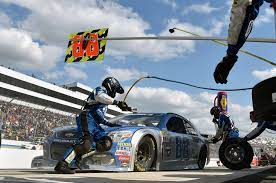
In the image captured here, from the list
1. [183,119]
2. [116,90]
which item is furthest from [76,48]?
[116,90]

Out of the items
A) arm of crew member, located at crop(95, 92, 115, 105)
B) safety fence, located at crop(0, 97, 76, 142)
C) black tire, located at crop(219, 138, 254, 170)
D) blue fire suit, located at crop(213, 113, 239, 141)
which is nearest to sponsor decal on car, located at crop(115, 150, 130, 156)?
arm of crew member, located at crop(95, 92, 115, 105)

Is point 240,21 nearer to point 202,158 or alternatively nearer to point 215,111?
point 202,158

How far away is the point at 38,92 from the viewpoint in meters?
57.8

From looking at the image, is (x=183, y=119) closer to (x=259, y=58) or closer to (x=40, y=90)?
(x=259, y=58)

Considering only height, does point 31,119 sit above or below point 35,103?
below

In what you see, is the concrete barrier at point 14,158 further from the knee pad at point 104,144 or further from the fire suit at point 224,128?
the knee pad at point 104,144

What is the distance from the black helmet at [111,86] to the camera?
6297 millimetres

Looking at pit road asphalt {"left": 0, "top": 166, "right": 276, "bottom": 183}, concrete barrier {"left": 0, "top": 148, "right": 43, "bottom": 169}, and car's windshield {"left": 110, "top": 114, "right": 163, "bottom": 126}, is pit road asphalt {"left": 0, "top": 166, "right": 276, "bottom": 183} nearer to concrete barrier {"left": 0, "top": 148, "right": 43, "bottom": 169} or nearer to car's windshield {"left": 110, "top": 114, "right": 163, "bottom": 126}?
car's windshield {"left": 110, "top": 114, "right": 163, "bottom": 126}

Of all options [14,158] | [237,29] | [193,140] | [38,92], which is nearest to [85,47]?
[14,158]

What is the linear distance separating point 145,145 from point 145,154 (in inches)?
6.0

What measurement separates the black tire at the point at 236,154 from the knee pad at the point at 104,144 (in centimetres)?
234

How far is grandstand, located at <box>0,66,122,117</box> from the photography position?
51294mm

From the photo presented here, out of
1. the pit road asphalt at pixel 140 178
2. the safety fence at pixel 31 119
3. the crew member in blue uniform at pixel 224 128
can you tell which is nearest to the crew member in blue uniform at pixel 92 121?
the pit road asphalt at pixel 140 178

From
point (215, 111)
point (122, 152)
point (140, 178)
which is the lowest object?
point (140, 178)
